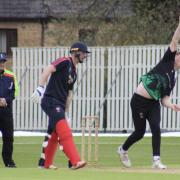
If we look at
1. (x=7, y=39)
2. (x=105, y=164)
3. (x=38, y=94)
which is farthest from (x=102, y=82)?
(x=7, y=39)

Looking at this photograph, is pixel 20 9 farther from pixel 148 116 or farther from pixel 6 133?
pixel 148 116

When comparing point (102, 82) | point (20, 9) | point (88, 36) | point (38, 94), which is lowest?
point (38, 94)

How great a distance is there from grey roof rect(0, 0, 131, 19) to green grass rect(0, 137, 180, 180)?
1081 centimetres

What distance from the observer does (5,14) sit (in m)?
38.3

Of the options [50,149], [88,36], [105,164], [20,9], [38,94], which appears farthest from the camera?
[20,9]

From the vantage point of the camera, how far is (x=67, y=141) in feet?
35.9

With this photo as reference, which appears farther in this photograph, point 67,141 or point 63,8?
point 63,8

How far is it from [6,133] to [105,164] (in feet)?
6.53

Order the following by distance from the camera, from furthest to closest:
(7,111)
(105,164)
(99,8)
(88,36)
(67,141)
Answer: (99,8)
(88,36)
(105,164)
(7,111)
(67,141)

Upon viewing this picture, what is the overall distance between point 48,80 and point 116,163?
11.5 ft

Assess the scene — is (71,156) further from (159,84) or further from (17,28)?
(17,28)

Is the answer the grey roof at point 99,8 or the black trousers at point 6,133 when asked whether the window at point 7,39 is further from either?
the black trousers at point 6,133

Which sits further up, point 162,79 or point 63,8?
point 63,8

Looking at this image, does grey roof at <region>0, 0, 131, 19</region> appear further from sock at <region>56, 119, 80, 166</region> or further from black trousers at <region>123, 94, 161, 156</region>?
sock at <region>56, 119, 80, 166</region>
